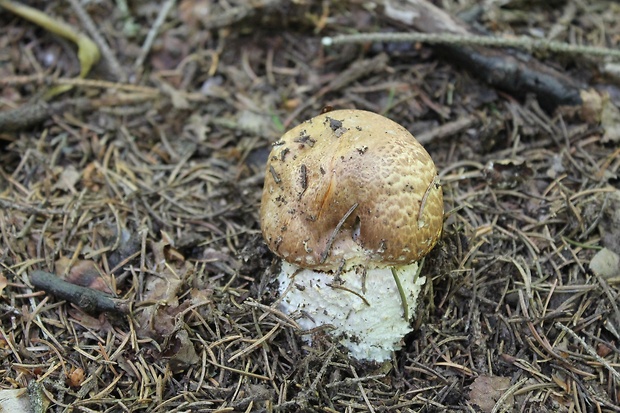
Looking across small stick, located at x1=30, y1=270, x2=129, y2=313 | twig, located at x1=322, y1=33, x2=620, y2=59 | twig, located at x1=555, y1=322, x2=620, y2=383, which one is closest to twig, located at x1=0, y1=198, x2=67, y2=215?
small stick, located at x1=30, y1=270, x2=129, y2=313

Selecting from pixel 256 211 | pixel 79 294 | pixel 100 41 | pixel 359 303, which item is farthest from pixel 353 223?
pixel 100 41

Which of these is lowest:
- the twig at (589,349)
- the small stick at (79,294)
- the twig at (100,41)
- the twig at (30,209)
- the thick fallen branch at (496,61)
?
the small stick at (79,294)

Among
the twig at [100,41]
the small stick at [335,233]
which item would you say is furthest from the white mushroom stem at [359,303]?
the twig at [100,41]

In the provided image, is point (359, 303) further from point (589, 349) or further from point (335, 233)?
point (589, 349)

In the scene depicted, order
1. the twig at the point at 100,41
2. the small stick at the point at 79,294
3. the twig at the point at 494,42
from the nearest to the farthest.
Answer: the small stick at the point at 79,294, the twig at the point at 494,42, the twig at the point at 100,41

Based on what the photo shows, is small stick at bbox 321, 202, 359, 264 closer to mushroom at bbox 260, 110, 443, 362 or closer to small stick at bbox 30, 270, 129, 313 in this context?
mushroom at bbox 260, 110, 443, 362

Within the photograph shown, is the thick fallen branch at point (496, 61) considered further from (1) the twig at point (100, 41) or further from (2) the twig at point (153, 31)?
(1) the twig at point (100, 41)

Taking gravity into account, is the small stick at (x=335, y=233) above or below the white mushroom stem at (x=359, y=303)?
above
